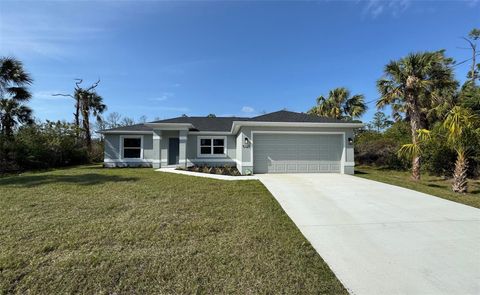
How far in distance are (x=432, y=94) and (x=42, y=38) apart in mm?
18855

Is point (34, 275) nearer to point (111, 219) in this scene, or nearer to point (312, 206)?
point (111, 219)

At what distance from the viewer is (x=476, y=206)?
6.15 m

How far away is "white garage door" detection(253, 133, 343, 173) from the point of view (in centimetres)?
1214

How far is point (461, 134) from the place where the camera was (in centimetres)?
815

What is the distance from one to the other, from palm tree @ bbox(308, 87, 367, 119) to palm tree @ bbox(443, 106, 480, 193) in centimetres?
1197

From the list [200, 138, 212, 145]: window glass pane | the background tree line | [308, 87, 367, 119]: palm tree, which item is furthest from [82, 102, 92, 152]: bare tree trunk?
the background tree line

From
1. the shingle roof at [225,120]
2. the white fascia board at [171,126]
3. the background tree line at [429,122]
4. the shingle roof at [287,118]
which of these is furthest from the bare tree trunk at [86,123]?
the background tree line at [429,122]

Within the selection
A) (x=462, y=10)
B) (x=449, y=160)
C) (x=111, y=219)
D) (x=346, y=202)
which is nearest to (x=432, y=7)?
(x=462, y=10)

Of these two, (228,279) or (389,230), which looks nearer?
(228,279)

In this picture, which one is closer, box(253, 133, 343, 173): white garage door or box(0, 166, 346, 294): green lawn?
box(0, 166, 346, 294): green lawn

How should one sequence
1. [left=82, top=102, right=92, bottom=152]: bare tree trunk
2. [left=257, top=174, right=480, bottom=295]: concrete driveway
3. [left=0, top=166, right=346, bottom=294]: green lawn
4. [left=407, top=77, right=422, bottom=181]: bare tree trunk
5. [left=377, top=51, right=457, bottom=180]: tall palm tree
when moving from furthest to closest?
[left=82, top=102, right=92, bottom=152]: bare tree trunk → [left=407, top=77, right=422, bottom=181]: bare tree trunk → [left=377, top=51, right=457, bottom=180]: tall palm tree → [left=257, top=174, right=480, bottom=295]: concrete driveway → [left=0, top=166, right=346, bottom=294]: green lawn

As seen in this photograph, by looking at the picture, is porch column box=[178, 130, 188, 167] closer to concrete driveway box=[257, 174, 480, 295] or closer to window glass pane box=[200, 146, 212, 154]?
window glass pane box=[200, 146, 212, 154]

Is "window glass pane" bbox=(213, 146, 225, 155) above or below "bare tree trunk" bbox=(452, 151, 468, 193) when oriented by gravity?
above

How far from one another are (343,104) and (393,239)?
19.4 metres
